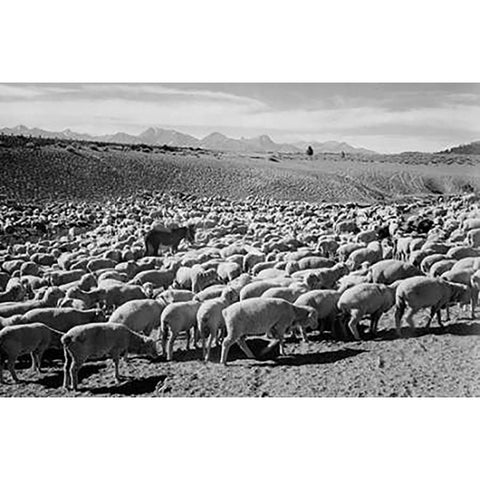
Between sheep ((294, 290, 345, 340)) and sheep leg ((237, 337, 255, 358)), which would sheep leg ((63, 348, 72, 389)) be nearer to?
sheep leg ((237, 337, 255, 358))

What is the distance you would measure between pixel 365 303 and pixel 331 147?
1.55 metres

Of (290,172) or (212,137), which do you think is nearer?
(212,137)

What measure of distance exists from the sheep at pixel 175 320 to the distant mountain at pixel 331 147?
5.91 ft

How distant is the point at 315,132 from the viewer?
19.1 feet

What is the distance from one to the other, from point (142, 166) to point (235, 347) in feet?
7.35

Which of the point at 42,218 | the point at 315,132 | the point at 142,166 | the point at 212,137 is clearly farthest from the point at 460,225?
the point at 42,218

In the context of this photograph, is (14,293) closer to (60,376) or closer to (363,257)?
(60,376)

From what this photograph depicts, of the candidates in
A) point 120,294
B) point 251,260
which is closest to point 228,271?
point 251,260

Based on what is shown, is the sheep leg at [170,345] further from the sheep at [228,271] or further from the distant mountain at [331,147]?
the distant mountain at [331,147]

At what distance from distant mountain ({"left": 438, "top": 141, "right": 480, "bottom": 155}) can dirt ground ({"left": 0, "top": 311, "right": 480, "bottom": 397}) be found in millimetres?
1467

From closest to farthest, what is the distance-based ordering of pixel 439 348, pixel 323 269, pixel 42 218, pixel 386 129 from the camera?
pixel 439 348 < pixel 386 129 < pixel 323 269 < pixel 42 218

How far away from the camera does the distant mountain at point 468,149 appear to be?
5.48 m

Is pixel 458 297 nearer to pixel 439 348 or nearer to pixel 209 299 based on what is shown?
pixel 439 348

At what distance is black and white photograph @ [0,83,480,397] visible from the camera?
17.1 feet
